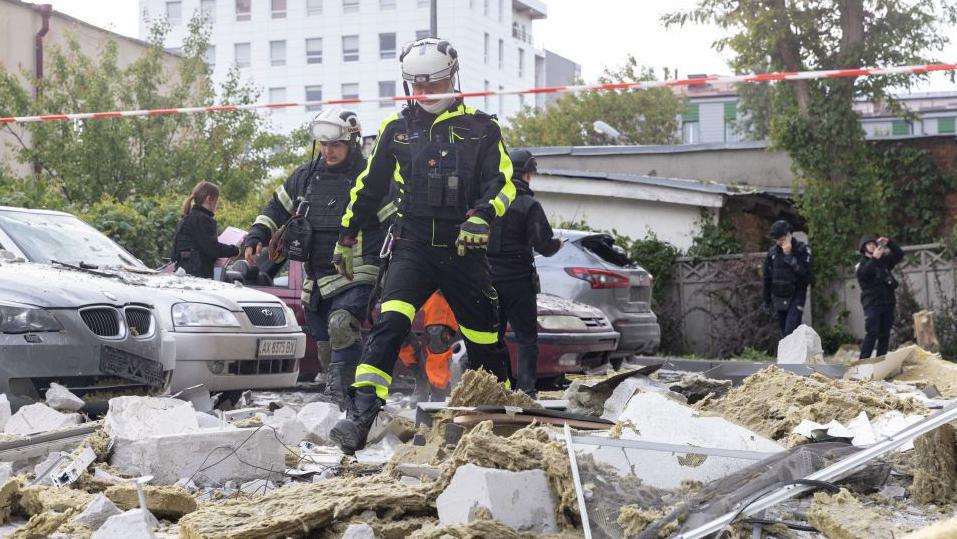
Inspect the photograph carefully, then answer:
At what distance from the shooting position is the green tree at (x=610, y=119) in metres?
52.5

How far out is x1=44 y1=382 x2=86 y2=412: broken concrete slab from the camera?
7.32 m

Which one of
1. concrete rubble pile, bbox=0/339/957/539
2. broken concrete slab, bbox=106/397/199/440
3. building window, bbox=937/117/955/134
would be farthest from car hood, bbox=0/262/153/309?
building window, bbox=937/117/955/134

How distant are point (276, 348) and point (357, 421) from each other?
318 centimetres

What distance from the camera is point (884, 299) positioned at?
15.9 m

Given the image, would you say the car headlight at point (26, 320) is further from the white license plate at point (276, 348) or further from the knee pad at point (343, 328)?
the white license plate at point (276, 348)

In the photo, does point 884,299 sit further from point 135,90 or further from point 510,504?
point 135,90

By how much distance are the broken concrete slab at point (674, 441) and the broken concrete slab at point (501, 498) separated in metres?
0.36

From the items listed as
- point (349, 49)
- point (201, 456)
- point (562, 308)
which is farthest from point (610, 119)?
point (201, 456)

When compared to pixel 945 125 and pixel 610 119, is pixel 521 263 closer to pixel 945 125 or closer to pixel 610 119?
pixel 610 119

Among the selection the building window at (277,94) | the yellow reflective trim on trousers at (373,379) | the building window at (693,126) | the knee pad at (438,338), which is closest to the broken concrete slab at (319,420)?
the yellow reflective trim on trousers at (373,379)

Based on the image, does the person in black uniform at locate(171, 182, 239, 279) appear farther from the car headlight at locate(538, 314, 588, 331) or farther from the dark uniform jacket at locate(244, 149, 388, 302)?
the car headlight at locate(538, 314, 588, 331)

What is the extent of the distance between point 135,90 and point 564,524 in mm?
21884

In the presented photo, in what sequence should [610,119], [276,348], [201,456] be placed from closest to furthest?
[201,456], [276,348], [610,119]

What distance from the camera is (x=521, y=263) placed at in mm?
9211
